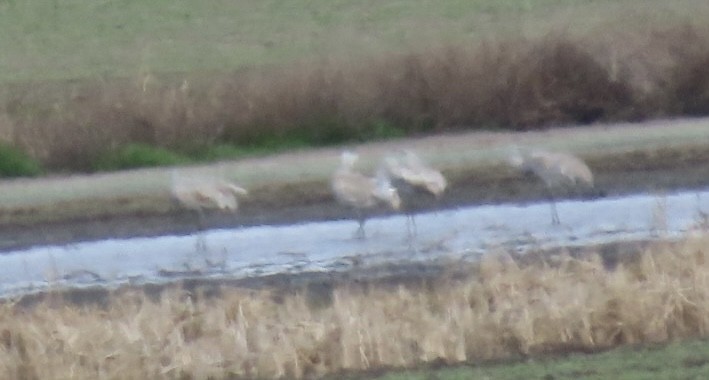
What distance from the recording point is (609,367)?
427 inches

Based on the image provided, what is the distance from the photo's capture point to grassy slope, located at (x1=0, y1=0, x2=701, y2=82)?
2838 cm

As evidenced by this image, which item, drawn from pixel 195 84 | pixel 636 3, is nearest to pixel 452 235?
pixel 195 84

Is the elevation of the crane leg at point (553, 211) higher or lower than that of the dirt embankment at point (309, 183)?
lower

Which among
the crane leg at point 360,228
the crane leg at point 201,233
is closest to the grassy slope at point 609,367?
the crane leg at point 360,228

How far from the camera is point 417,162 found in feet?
61.3

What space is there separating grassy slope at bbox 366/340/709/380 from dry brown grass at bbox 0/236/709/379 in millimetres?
283

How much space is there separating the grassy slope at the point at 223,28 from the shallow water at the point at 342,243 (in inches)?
354

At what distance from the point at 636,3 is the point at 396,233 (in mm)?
13596

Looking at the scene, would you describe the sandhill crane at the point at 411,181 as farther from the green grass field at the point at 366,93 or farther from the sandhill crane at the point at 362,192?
the green grass field at the point at 366,93

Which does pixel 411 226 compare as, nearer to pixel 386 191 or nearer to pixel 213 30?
pixel 386 191

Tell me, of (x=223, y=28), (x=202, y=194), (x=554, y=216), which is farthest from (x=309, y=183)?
(x=223, y=28)

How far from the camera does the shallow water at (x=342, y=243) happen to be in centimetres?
1580

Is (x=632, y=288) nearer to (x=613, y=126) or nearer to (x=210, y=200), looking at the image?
(x=210, y=200)

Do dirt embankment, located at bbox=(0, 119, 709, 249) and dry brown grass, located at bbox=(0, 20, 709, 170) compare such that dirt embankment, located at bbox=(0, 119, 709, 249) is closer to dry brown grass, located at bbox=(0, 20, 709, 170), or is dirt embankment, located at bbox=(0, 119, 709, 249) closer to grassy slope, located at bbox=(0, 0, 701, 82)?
dry brown grass, located at bbox=(0, 20, 709, 170)
